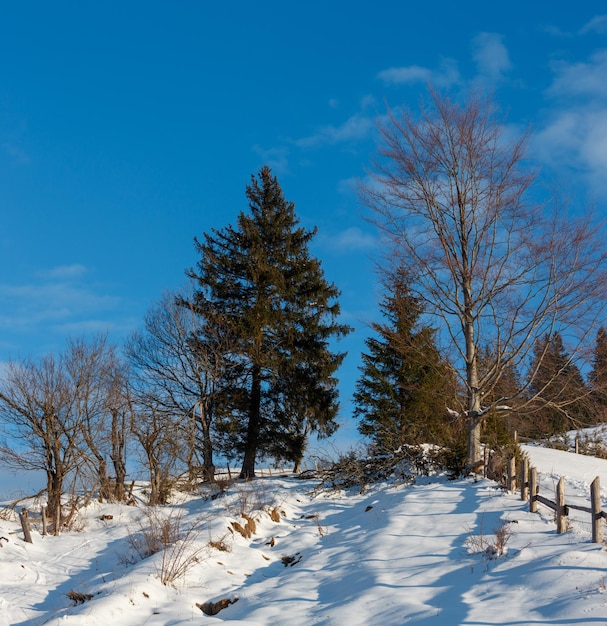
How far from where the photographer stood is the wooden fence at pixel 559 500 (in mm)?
9531

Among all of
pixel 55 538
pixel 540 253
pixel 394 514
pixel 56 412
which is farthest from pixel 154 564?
pixel 540 253

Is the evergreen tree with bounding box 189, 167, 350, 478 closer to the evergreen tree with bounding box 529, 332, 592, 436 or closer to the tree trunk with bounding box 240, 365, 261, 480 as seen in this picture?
the tree trunk with bounding box 240, 365, 261, 480

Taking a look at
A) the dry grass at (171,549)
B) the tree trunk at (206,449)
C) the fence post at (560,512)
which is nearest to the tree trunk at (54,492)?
the dry grass at (171,549)

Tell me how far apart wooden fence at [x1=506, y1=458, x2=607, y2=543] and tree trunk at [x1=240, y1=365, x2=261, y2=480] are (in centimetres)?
1246

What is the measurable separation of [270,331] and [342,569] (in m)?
16.3

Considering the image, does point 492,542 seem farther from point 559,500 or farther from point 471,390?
point 471,390

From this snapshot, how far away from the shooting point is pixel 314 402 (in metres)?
26.4

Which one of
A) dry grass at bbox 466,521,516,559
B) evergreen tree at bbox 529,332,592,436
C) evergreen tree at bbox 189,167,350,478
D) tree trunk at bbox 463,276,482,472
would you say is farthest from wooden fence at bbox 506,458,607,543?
evergreen tree at bbox 189,167,350,478

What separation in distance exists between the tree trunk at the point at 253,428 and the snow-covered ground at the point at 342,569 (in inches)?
304

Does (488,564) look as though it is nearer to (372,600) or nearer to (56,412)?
(372,600)

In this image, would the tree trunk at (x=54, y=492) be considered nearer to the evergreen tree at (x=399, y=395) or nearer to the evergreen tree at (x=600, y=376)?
the evergreen tree at (x=399, y=395)

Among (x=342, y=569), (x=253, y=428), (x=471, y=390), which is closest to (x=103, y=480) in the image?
(x=253, y=428)

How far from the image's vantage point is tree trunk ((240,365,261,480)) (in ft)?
82.2

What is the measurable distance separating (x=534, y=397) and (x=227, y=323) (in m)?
12.8
